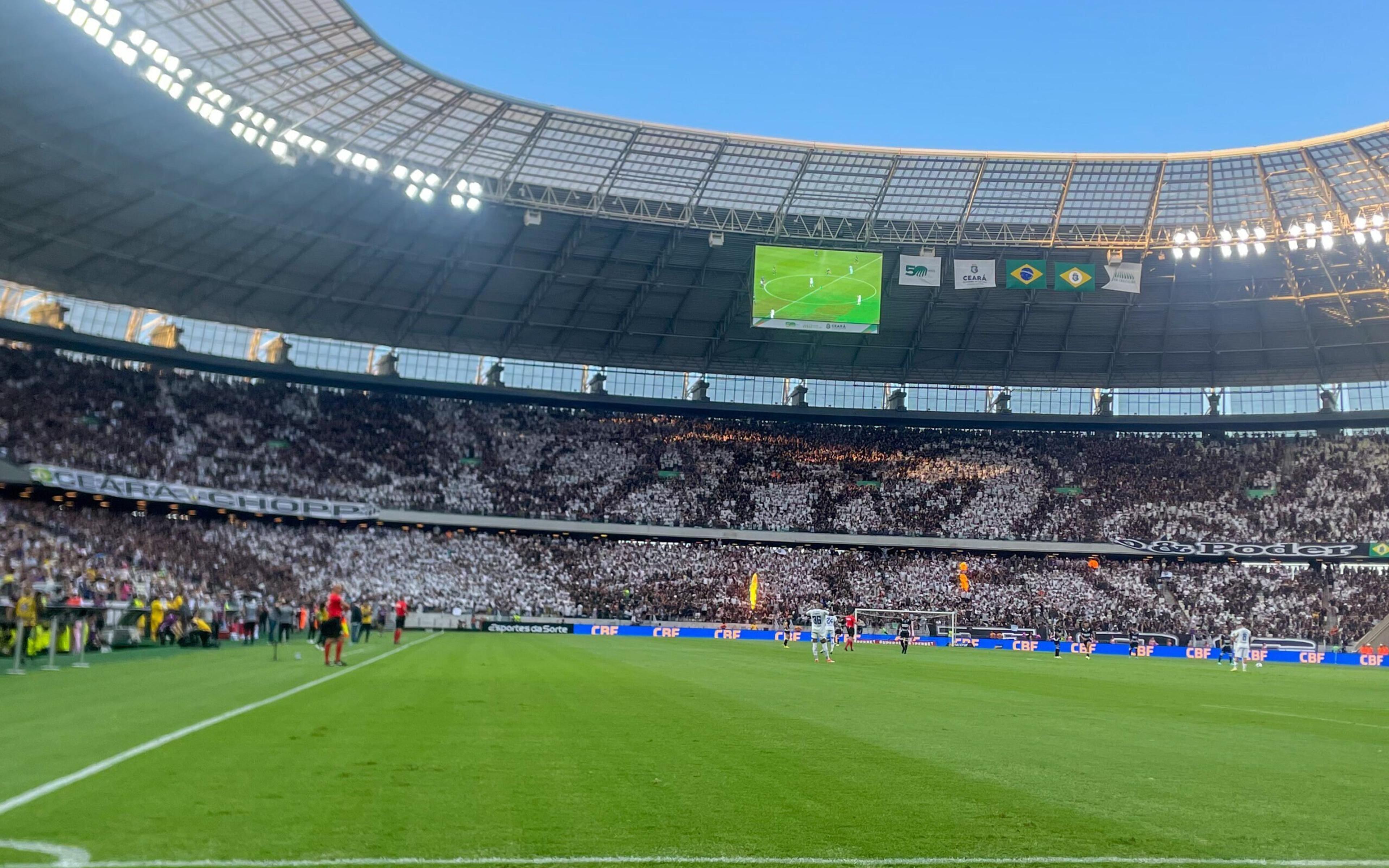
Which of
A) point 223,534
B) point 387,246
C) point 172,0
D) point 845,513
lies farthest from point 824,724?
point 845,513

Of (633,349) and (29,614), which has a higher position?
(633,349)

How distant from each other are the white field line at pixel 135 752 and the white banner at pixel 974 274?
39304 millimetres

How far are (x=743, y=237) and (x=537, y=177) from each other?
12.1 metres

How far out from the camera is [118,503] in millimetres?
57500

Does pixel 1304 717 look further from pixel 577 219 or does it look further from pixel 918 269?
pixel 577 219

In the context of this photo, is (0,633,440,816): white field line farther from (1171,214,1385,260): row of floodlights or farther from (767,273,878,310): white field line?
(1171,214,1385,260): row of floodlights

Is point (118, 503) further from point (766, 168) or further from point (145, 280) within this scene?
point (766, 168)

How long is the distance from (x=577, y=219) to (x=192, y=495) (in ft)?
85.8

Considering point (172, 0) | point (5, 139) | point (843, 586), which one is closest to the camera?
point (172, 0)

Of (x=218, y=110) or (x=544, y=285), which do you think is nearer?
(x=218, y=110)

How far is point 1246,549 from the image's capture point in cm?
6644

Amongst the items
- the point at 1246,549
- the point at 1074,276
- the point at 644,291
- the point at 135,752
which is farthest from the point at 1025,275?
the point at 135,752

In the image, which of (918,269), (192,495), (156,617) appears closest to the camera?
(156,617)

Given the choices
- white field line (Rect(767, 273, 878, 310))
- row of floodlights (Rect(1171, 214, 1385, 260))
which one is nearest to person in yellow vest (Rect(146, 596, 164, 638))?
white field line (Rect(767, 273, 878, 310))
